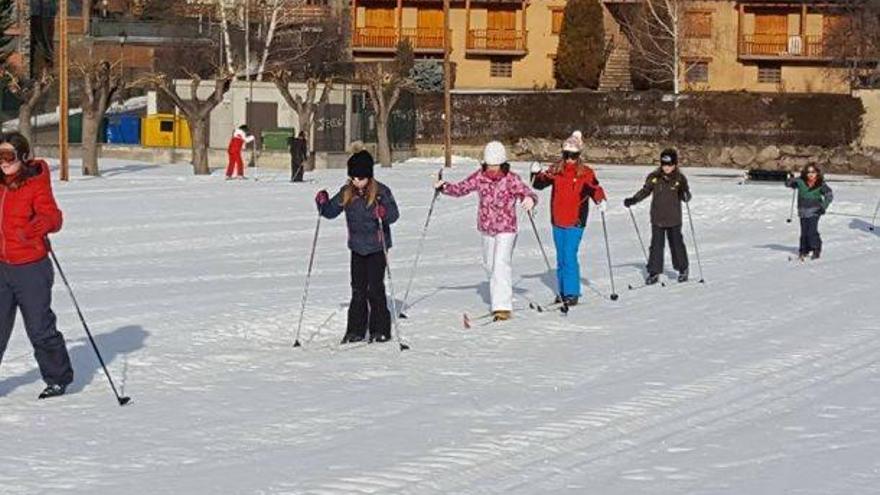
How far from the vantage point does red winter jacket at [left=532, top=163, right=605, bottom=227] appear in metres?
17.2

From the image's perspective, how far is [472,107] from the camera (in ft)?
218

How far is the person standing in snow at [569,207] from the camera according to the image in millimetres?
17156

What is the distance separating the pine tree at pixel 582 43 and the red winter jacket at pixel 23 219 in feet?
196

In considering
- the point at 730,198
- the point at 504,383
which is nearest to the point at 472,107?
the point at 730,198

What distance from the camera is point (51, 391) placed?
1145 cm

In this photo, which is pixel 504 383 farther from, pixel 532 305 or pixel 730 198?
pixel 730 198

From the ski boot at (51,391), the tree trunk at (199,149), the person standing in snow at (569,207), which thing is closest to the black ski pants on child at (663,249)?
the person standing in snow at (569,207)

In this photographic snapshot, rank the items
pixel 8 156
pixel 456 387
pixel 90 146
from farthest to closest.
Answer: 1. pixel 90 146
2. pixel 456 387
3. pixel 8 156

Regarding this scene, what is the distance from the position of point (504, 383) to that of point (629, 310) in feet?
16.4

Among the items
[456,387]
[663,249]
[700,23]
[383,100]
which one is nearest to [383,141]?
[383,100]

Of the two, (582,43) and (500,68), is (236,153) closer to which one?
(582,43)

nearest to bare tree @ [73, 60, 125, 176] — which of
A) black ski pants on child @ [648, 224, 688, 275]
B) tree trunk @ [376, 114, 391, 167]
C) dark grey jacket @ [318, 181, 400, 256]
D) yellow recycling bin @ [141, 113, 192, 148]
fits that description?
tree trunk @ [376, 114, 391, 167]

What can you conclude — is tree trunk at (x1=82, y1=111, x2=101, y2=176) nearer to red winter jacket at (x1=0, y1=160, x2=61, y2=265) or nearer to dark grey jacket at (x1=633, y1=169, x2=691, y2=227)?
dark grey jacket at (x1=633, y1=169, x2=691, y2=227)

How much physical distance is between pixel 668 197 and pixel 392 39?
56.2 m
